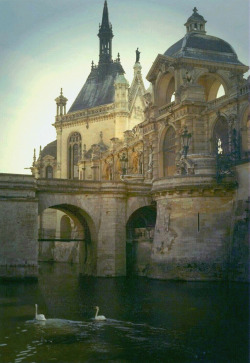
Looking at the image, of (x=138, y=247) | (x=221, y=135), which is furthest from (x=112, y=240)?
(x=221, y=135)

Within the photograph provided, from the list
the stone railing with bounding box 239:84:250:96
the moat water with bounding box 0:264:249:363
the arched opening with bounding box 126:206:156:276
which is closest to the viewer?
the moat water with bounding box 0:264:249:363

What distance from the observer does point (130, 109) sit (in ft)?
282

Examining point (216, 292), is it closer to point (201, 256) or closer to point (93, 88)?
point (201, 256)

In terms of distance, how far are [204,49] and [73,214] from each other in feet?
75.6

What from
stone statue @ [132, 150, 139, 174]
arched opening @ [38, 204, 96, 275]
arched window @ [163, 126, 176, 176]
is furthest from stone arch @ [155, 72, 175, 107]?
arched opening @ [38, 204, 96, 275]

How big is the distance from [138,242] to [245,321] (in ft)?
85.0

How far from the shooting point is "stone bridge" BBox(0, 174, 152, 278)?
44281mm

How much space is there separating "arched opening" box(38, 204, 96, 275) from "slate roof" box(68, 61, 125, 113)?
21093 millimetres

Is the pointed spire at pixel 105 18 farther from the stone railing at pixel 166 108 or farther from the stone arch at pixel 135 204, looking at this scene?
the stone arch at pixel 135 204

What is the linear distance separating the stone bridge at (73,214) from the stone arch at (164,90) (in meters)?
12.8

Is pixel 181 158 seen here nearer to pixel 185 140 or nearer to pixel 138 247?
pixel 185 140

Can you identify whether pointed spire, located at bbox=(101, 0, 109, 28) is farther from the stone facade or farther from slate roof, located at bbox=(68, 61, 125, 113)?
the stone facade

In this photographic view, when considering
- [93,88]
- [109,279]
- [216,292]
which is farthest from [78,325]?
[93,88]

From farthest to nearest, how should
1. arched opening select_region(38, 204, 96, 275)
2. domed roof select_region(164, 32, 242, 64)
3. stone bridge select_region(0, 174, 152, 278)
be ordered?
domed roof select_region(164, 32, 242, 64)
arched opening select_region(38, 204, 96, 275)
stone bridge select_region(0, 174, 152, 278)
